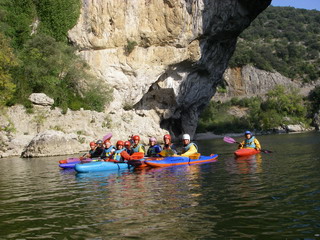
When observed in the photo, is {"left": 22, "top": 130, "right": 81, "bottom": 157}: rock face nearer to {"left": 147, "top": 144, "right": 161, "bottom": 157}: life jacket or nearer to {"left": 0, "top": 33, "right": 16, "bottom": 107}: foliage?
{"left": 0, "top": 33, "right": 16, "bottom": 107}: foliage

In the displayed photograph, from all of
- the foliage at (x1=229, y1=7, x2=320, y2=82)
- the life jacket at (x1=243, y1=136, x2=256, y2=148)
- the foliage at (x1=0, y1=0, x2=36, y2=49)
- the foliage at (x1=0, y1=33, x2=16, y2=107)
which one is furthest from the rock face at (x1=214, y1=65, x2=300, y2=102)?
the life jacket at (x1=243, y1=136, x2=256, y2=148)

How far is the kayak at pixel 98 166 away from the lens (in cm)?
1293

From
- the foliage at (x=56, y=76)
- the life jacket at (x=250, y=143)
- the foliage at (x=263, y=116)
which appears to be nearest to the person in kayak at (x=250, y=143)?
the life jacket at (x=250, y=143)

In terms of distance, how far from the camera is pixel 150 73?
34.2 metres

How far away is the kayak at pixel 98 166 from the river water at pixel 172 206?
171cm

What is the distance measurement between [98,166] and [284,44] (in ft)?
305

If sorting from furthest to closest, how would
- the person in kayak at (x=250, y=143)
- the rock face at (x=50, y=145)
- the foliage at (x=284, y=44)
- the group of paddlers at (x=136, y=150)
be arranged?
the foliage at (x=284, y=44) → the rock face at (x=50, y=145) → the person in kayak at (x=250, y=143) → the group of paddlers at (x=136, y=150)

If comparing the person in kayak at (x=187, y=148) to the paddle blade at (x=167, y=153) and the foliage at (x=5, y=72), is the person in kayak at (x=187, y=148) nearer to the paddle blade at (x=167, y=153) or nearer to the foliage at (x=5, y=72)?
the paddle blade at (x=167, y=153)

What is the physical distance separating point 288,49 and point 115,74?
6941cm

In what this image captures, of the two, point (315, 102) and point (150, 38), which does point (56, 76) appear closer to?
point (150, 38)

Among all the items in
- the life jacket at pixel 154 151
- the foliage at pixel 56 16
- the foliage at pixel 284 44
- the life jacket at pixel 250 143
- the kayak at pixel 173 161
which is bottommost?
the kayak at pixel 173 161

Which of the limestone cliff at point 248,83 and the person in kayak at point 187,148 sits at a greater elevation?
the limestone cliff at point 248,83

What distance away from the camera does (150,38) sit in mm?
33719

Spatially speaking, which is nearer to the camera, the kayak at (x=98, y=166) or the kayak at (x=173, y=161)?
the kayak at (x=98, y=166)
